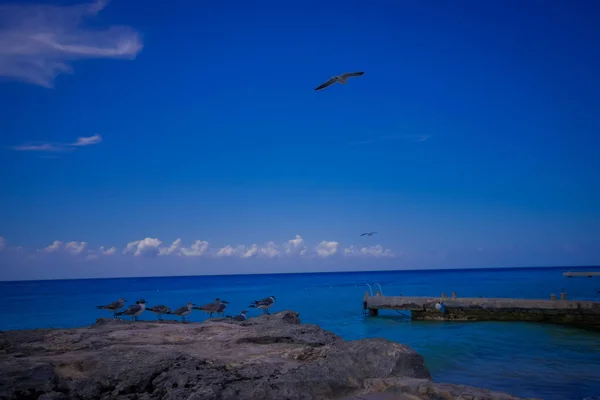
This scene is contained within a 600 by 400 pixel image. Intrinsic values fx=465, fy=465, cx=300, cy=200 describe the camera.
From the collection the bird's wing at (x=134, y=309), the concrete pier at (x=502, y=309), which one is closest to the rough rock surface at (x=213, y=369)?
the bird's wing at (x=134, y=309)

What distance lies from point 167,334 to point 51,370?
465cm

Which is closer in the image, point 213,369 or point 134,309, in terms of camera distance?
point 213,369

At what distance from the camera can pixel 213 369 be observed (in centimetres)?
856

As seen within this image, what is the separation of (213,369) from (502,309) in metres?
25.3

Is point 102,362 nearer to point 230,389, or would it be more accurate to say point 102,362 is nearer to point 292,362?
point 230,389

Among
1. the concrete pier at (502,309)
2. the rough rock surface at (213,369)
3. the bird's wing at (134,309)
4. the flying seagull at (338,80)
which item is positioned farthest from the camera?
the concrete pier at (502,309)

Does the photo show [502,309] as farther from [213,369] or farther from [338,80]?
[213,369]

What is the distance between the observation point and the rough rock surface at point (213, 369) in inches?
299

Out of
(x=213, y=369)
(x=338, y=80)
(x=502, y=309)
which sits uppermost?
(x=338, y=80)

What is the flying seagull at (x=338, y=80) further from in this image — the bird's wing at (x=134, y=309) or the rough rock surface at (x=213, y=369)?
the bird's wing at (x=134, y=309)

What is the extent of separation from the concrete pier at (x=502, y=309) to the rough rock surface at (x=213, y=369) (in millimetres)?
20880

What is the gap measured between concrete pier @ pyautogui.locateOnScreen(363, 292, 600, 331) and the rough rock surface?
20880 mm

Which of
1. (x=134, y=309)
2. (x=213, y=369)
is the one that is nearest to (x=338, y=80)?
(x=213, y=369)

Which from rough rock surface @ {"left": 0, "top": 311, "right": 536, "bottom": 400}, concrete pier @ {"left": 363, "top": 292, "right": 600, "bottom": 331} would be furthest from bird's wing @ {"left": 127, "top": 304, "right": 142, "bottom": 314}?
concrete pier @ {"left": 363, "top": 292, "right": 600, "bottom": 331}
